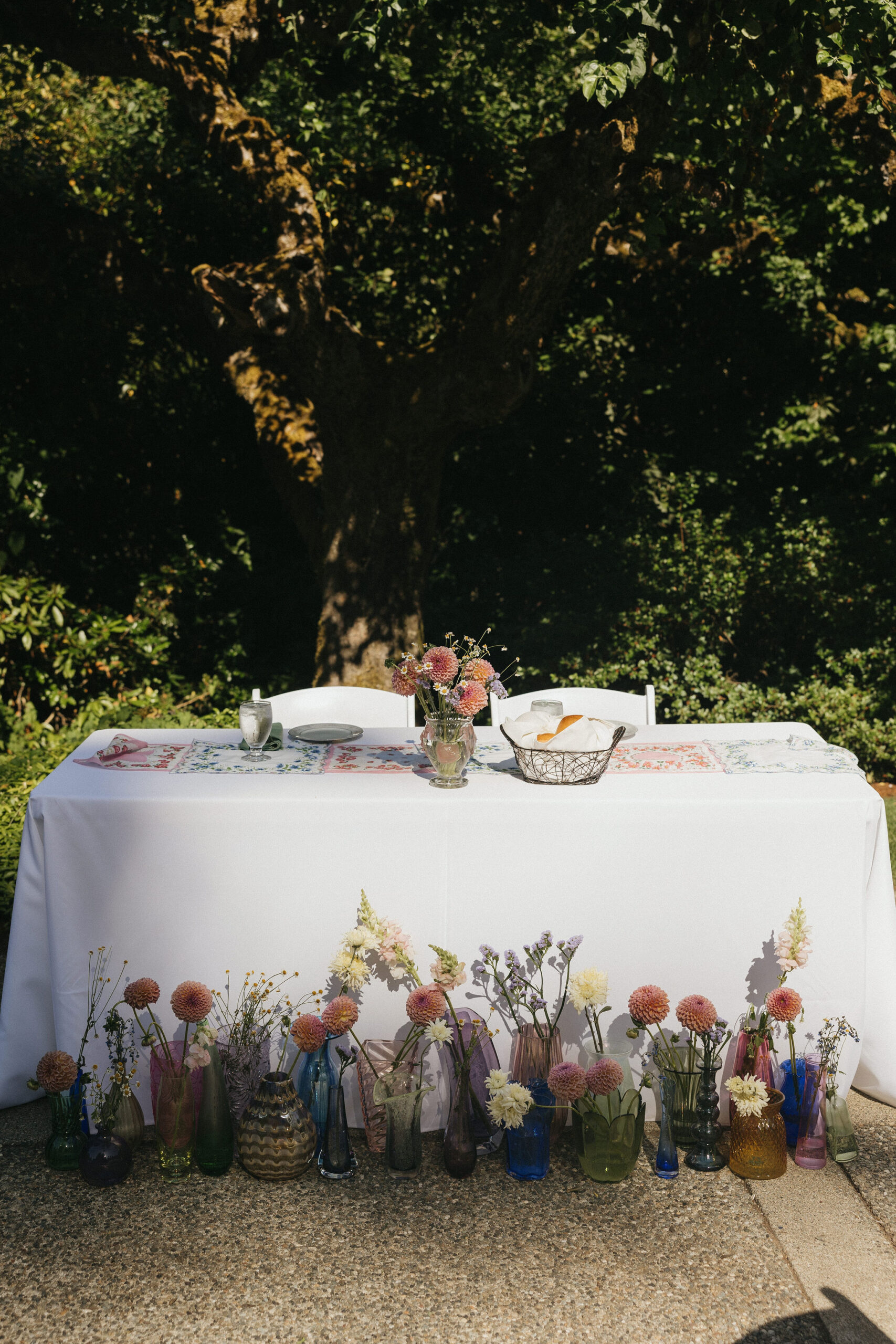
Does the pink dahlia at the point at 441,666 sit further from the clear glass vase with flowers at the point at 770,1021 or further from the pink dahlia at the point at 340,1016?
the clear glass vase with flowers at the point at 770,1021

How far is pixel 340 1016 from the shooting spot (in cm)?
245

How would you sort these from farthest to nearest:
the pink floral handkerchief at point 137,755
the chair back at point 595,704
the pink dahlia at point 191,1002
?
the chair back at point 595,704 < the pink floral handkerchief at point 137,755 < the pink dahlia at point 191,1002

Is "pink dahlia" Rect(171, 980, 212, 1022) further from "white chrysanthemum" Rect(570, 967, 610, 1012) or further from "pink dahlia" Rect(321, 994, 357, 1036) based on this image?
"white chrysanthemum" Rect(570, 967, 610, 1012)

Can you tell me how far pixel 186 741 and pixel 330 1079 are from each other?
109 centimetres

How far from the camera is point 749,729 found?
3342mm

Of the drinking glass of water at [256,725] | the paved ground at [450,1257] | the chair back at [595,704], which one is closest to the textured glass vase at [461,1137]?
the paved ground at [450,1257]

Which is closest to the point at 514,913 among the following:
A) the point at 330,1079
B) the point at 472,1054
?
the point at 472,1054

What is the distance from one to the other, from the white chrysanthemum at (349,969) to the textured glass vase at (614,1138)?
0.59 meters

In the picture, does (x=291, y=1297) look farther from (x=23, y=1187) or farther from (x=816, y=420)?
(x=816, y=420)

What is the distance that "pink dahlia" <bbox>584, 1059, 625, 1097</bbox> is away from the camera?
241 centimetres

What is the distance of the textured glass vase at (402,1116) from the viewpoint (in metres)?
2.53

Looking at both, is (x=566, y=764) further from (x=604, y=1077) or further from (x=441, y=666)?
(x=604, y=1077)

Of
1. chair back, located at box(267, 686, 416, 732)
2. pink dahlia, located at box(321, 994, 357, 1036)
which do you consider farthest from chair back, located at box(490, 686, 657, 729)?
pink dahlia, located at box(321, 994, 357, 1036)

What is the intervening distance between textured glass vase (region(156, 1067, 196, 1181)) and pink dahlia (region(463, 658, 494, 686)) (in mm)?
1173
